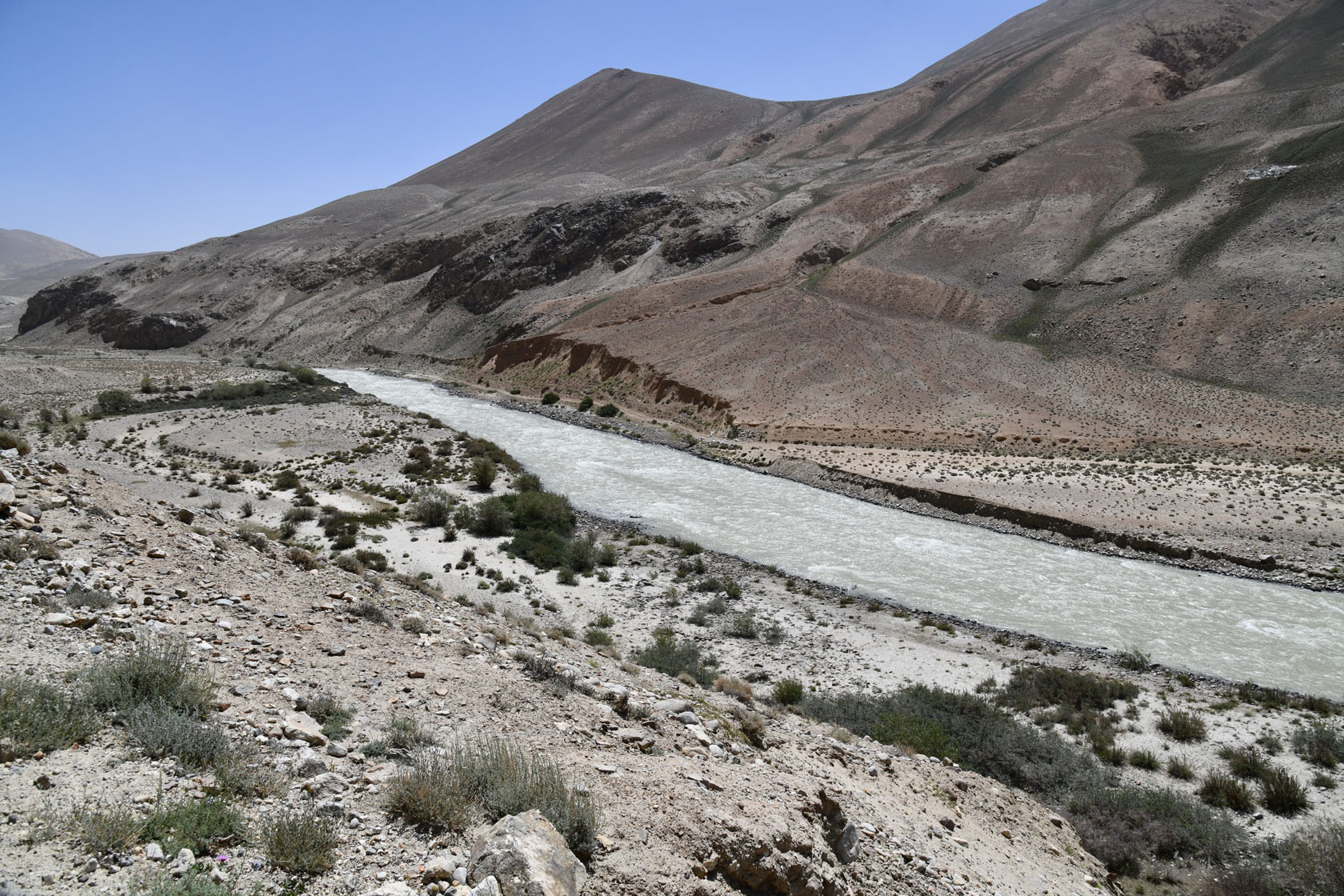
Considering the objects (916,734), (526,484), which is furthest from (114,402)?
(916,734)

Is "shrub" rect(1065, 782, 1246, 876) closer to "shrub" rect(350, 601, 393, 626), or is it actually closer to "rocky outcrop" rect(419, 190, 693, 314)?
"shrub" rect(350, 601, 393, 626)

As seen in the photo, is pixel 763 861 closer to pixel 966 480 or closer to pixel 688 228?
pixel 966 480

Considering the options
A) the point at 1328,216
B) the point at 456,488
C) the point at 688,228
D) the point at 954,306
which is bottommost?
the point at 456,488

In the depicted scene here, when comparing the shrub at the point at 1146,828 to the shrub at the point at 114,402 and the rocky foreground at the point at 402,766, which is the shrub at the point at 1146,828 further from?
the shrub at the point at 114,402

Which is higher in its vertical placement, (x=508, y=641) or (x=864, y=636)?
(x=508, y=641)

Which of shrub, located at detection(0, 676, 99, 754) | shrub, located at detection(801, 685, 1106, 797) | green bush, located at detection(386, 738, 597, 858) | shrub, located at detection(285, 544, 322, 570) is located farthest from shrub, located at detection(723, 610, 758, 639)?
shrub, located at detection(0, 676, 99, 754)

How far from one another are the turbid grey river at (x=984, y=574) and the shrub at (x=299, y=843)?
52.8ft

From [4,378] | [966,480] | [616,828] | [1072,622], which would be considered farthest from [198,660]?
[4,378]

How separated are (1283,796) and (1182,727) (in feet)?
7.20

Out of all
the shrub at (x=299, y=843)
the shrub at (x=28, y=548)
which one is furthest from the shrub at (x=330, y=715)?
the shrub at (x=28, y=548)

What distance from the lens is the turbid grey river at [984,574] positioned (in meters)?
16.1

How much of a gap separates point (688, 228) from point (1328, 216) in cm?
4849

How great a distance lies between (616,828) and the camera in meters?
5.13

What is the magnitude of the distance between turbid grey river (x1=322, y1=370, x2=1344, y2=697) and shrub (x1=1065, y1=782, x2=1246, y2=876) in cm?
737
